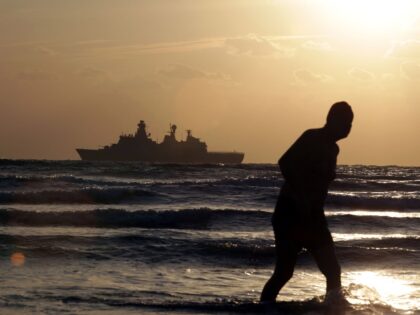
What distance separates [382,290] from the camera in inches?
→ 368

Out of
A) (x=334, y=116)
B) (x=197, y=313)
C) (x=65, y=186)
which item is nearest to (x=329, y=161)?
(x=334, y=116)

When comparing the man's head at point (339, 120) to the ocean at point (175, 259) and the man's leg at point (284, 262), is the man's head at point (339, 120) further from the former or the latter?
the ocean at point (175, 259)

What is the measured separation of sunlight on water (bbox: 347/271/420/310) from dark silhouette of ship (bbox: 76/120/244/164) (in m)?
80.5

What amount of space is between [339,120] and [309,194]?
0.65 metres

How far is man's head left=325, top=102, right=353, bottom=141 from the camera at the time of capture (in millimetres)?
6766

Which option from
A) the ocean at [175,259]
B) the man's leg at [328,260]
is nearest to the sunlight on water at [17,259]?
the ocean at [175,259]

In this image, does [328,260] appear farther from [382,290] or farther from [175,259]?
[175,259]

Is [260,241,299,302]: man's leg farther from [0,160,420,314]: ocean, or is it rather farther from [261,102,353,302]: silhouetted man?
[0,160,420,314]: ocean

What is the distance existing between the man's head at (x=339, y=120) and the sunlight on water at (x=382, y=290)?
1.70 meters

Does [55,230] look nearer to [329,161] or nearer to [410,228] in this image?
[410,228]

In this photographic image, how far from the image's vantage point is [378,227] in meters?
18.1

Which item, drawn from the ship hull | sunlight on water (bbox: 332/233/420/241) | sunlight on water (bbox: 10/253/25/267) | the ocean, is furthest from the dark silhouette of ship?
sunlight on water (bbox: 10/253/25/267)

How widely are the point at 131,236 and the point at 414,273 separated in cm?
520

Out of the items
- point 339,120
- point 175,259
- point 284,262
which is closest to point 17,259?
point 175,259
